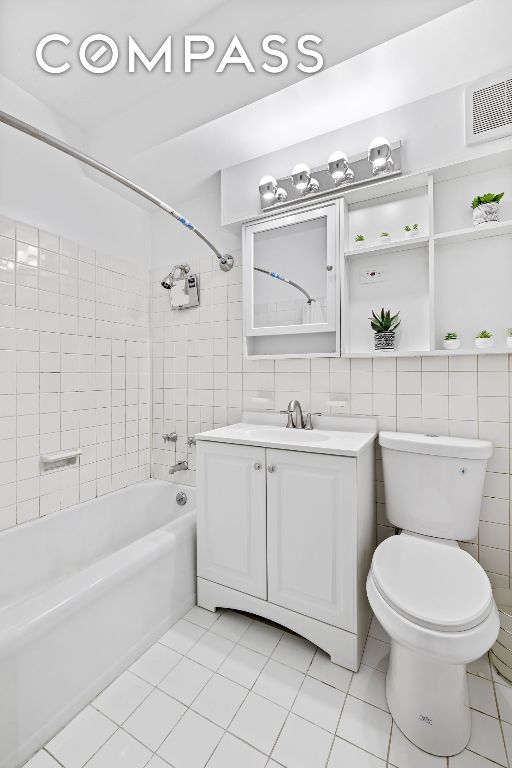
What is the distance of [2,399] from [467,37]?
7.93 feet

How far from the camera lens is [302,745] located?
1064 millimetres

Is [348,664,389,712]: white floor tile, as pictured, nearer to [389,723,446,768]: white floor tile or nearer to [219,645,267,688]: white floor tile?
[389,723,446,768]: white floor tile

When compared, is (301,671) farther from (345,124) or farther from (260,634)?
(345,124)

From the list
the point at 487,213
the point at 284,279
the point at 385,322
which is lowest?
the point at 385,322

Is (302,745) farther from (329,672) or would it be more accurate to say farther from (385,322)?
(385,322)

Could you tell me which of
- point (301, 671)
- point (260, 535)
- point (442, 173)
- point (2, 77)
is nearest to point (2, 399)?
point (260, 535)

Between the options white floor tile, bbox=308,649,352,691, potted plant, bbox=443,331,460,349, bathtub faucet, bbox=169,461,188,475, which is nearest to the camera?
white floor tile, bbox=308,649,352,691

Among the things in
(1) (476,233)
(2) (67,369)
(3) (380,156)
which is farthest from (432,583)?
(2) (67,369)

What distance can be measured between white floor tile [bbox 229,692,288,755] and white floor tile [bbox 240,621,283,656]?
0.73 ft

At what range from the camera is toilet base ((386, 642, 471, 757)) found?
1.04 meters

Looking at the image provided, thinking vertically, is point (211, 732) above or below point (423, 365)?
below

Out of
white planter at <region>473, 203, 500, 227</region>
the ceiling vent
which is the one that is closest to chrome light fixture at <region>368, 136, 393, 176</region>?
the ceiling vent

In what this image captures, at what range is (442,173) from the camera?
1.50 m

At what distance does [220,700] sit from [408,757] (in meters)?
0.60
